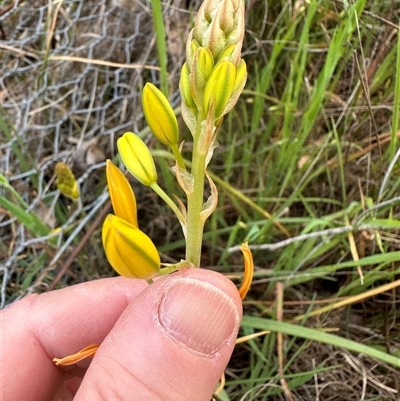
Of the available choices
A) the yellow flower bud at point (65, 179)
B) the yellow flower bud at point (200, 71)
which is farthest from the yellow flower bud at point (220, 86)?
the yellow flower bud at point (65, 179)

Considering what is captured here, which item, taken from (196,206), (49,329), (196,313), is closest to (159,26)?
(196,206)

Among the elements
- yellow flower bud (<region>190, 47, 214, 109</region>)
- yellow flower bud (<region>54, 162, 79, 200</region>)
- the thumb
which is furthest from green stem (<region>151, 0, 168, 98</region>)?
the thumb

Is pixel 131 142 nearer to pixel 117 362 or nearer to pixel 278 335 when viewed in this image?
pixel 117 362

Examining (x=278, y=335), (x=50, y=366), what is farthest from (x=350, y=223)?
(x=50, y=366)

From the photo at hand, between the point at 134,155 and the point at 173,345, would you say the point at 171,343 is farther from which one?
the point at 134,155

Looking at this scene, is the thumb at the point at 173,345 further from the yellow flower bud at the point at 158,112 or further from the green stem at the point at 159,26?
the green stem at the point at 159,26

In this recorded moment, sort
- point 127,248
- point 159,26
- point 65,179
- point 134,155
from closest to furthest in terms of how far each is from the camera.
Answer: point 127,248
point 134,155
point 159,26
point 65,179
